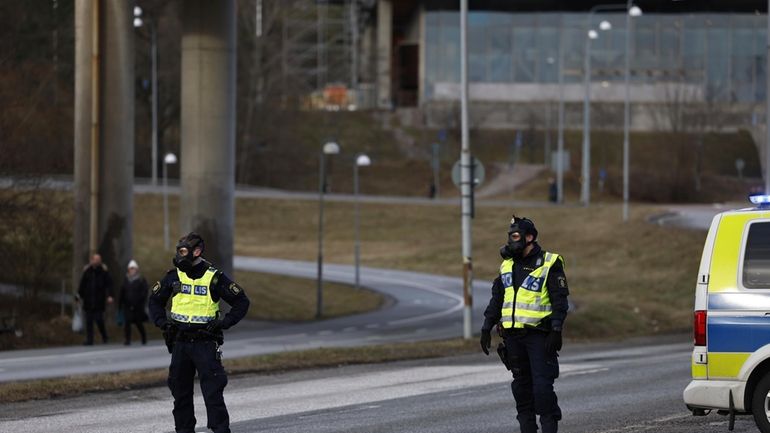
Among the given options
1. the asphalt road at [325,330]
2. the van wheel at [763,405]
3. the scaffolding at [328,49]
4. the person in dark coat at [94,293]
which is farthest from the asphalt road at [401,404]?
the scaffolding at [328,49]

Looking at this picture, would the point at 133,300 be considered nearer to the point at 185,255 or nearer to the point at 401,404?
the point at 401,404

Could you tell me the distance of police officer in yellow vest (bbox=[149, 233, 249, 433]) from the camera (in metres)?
12.1

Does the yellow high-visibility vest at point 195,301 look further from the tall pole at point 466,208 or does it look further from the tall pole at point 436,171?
the tall pole at point 436,171

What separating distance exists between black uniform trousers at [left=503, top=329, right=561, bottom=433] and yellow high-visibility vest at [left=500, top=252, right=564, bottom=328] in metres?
0.09

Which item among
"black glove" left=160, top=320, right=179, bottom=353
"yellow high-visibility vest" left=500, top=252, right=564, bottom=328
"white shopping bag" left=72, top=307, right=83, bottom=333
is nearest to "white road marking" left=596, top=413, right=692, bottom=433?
"yellow high-visibility vest" left=500, top=252, right=564, bottom=328

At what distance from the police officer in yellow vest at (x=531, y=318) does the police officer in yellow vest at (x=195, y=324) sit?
212cm

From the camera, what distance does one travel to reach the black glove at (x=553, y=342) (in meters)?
12.0

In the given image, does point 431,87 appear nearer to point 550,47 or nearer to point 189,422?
point 550,47

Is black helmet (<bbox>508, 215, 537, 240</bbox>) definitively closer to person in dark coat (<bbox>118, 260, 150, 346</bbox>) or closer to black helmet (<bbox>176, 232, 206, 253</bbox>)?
black helmet (<bbox>176, 232, 206, 253</bbox>)

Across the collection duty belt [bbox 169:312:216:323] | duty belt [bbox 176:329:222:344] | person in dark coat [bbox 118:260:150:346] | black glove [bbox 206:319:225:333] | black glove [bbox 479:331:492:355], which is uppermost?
duty belt [bbox 169:312:216:323]

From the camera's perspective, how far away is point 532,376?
1217 cm

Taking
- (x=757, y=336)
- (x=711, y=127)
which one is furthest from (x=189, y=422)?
(x=711, y=127)

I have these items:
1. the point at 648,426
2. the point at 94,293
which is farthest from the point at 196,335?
the point at 94,293

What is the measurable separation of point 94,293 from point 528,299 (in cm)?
1921
